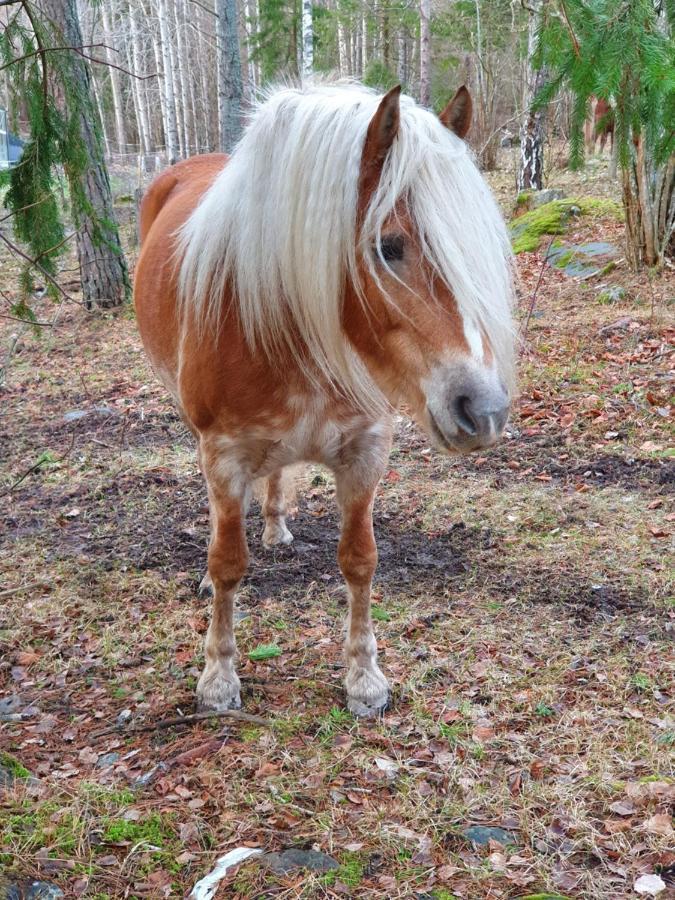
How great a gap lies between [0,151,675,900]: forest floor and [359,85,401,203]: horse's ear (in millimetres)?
2015

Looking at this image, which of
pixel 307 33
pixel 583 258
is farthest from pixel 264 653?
pixel 307 33

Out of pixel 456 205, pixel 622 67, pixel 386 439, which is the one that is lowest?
pixel 386 439

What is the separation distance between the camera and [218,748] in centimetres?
281

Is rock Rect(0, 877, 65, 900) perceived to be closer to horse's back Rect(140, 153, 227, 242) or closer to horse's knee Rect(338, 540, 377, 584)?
horse's knee Rect(338, 540, 377, 584)

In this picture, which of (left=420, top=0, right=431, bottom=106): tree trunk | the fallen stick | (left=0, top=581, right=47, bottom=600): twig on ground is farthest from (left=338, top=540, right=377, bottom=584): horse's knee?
(left=420, top=0, right=431, bottom=106): tree trunk

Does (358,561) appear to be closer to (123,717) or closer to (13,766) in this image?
(123,717)

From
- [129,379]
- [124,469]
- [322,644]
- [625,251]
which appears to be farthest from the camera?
[625,251]

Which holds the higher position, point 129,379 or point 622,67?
point 622,67

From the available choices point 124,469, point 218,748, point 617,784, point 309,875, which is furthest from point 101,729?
point 124,469

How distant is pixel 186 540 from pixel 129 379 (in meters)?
3.98

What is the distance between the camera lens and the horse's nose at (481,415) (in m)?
2.02

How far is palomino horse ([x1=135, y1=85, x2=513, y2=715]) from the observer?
2.12 meters

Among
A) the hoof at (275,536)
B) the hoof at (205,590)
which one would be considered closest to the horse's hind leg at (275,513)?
the hoof at (275,536)

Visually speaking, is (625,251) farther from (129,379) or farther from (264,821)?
(264,821)
